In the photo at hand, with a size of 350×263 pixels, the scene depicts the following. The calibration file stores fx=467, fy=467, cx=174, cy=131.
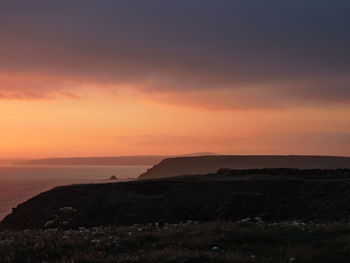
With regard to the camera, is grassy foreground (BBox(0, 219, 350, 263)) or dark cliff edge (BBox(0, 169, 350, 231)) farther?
dark cliff edge (BBox(0, 169, 350, 231))

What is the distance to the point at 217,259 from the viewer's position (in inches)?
521

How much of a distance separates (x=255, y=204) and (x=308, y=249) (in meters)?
20.3

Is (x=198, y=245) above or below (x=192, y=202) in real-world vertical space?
above

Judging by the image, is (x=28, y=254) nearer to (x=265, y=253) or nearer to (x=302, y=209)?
(x=265, y=253)

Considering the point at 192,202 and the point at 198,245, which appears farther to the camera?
the point at 192,202

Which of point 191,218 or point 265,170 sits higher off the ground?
point 265,170

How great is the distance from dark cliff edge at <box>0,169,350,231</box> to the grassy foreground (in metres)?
12.3

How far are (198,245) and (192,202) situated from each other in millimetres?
22052

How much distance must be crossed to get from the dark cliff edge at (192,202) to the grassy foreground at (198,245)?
12.3 m

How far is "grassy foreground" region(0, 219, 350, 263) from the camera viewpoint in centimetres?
1370

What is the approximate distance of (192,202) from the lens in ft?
123

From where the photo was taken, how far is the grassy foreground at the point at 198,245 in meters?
13.7

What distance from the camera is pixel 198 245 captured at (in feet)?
51.1

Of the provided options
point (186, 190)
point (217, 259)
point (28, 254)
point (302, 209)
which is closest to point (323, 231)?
point (217, 259)
